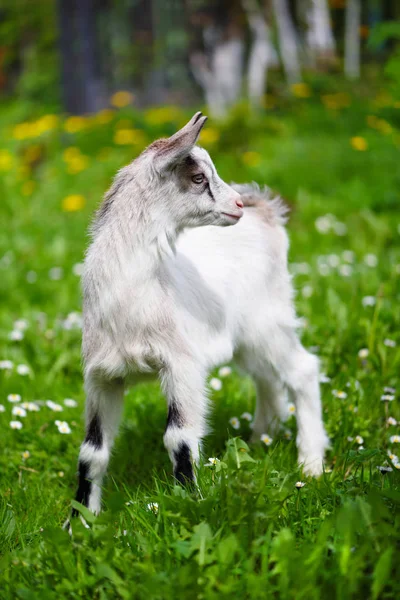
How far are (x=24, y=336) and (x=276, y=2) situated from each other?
7.39 metres

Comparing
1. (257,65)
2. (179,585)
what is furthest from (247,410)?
(257,65)

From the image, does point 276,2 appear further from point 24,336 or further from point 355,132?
point 24,336

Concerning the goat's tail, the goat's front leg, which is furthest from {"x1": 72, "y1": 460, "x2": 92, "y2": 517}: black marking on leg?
the goat's tail

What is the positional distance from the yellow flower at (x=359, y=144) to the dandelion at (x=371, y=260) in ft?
8.59

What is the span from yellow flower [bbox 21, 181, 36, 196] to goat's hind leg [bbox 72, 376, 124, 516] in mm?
6219

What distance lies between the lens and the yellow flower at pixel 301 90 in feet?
33.4

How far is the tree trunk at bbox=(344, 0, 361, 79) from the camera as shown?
10.0m

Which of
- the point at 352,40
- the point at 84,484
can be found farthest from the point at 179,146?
the point at 352,40

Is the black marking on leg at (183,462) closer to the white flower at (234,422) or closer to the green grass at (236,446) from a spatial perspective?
the green grass at (236,446)

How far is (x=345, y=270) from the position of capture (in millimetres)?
5594

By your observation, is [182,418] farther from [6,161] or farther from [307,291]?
[6,161]

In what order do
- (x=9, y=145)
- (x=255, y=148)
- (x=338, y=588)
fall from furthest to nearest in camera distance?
(x=9, y=145) → (x=255, y=148) → (x=338, y=588)

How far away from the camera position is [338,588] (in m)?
2.05

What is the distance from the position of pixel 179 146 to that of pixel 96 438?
1.27 metres
